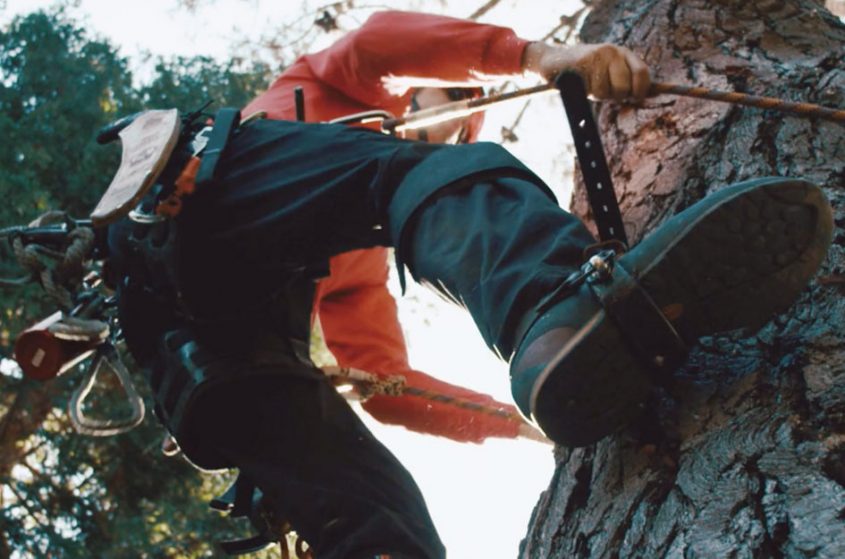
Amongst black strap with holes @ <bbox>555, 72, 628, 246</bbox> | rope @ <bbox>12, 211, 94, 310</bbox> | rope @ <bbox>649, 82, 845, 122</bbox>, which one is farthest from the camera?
Result: rope @ <bbox>12, 211, 94, 310</bbox>

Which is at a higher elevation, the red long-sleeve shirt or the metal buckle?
the metal buckle

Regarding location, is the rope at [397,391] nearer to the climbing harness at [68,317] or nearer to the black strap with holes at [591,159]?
the climbing harness at [68,317]

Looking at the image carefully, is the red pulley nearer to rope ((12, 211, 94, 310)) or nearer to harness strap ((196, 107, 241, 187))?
rope ((12, 211, 94, 310))

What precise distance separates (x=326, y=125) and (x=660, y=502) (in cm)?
100

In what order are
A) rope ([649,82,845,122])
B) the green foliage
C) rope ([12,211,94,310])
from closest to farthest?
rope ([649,82,845,122]), rope ([12,211,94,310]), the green foliage

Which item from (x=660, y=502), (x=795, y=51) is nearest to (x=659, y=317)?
(x=660, y=502)

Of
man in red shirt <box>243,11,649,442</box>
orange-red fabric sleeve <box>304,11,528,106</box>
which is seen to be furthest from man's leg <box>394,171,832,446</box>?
orange-red fabric sleeve <box>304,11,528,106</box>

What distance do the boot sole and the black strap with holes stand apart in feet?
1.58

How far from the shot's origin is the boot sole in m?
1.32

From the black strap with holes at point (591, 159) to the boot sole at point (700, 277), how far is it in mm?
482

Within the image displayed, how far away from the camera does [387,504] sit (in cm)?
218

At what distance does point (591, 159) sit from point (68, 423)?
4708mm

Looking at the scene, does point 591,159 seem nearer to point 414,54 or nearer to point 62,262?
point 414,54

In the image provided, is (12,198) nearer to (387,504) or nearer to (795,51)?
(387,504)
